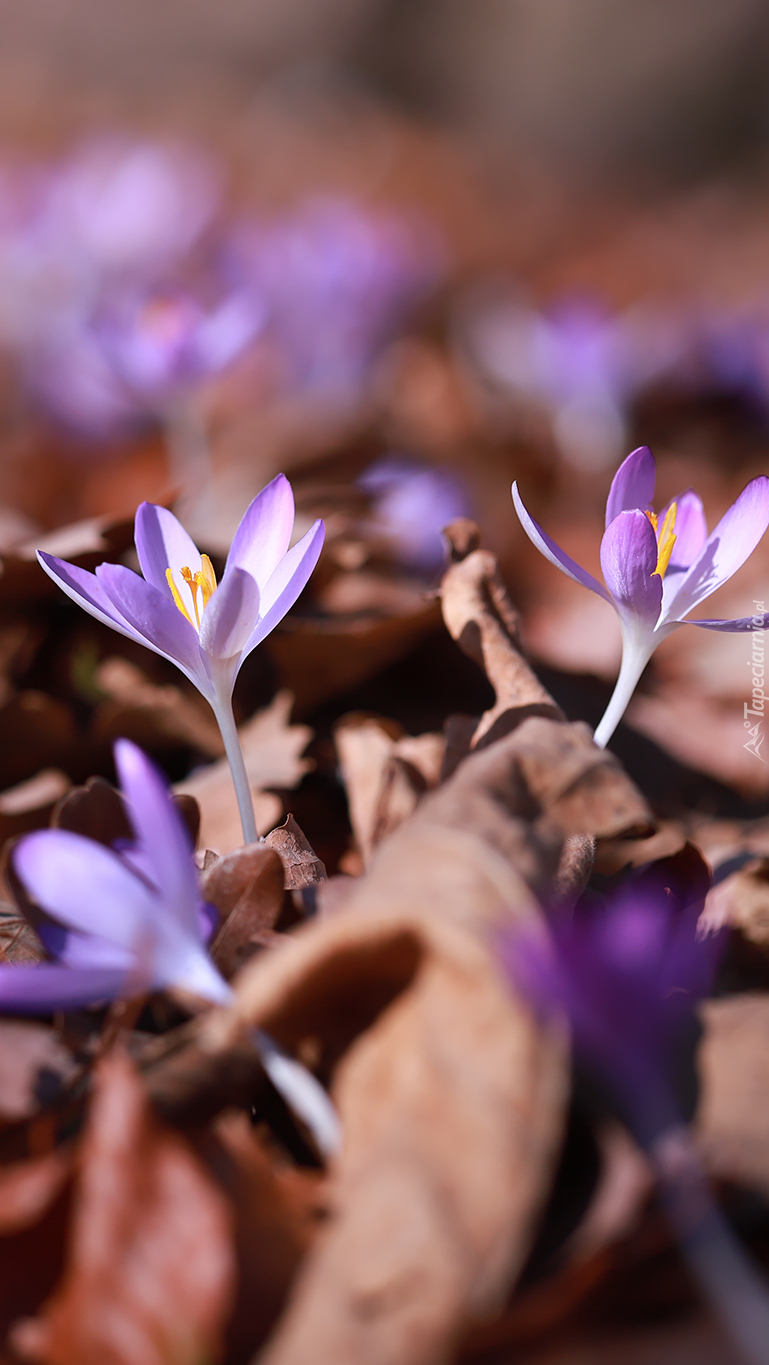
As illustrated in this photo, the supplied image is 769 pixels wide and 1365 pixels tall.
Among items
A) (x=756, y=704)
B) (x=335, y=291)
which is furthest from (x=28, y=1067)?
(x=335, y=291)

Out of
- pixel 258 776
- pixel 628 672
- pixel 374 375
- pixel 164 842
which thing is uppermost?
pixel 164 842

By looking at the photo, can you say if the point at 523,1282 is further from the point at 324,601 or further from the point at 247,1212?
the point at 324,601

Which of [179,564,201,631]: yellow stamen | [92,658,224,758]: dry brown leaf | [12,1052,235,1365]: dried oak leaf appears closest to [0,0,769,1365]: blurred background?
[92,658,224,758]: dry brown leaf

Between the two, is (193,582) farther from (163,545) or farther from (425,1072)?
(425,1072)

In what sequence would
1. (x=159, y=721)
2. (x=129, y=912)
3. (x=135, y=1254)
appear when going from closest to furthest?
(x=135, y=1254), (x=129, y=912), (x=159, y=721)

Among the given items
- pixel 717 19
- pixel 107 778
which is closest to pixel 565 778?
pixel 107 778

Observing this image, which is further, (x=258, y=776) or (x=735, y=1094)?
(x=258, y=776)

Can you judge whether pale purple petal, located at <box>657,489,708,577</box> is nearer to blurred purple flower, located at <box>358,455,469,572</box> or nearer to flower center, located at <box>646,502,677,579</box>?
flower center, located at <box>646,502,677,579</box>
